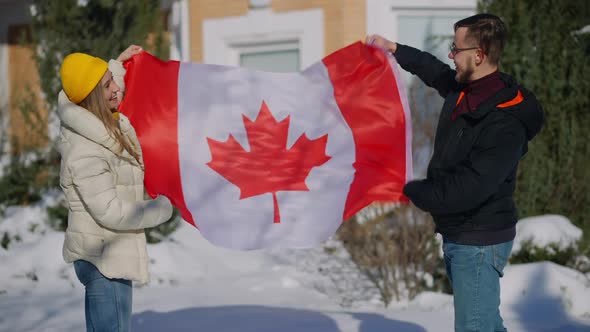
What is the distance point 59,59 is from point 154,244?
7.11 ft

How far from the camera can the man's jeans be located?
3.38 meters

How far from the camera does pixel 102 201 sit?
3416 mm

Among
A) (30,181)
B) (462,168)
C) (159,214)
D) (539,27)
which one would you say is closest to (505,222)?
(462,168)

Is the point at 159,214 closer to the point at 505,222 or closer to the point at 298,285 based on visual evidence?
the point at 505,222

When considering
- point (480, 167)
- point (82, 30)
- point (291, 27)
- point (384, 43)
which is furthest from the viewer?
point (291, 27)

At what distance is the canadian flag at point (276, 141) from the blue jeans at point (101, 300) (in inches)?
30.4

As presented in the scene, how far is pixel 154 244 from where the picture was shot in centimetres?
808

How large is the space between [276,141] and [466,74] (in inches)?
53.1

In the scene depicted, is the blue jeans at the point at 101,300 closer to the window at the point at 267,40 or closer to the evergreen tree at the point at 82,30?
the evergreen tree at the point at 82,30

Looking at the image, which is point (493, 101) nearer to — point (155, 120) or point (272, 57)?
point (155, 120)

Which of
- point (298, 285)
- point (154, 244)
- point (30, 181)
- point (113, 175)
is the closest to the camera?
point (113, 175)

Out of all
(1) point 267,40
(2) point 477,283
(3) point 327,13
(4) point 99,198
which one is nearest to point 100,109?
(4) point 99,198

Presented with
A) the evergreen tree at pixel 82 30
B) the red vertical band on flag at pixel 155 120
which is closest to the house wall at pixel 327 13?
the evergreen tree at pixel 82 30

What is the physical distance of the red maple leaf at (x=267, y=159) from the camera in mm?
4355
